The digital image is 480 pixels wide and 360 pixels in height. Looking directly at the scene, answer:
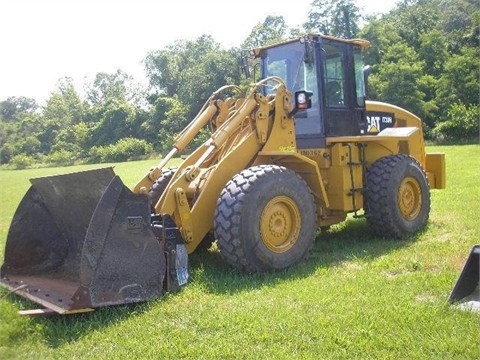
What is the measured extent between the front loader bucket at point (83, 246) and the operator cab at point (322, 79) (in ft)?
10.4

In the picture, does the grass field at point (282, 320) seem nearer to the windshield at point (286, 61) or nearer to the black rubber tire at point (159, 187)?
the black rubber tire at point (159, 187)

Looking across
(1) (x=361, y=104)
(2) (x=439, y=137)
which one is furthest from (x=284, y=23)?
(1) (x=361, y=104)

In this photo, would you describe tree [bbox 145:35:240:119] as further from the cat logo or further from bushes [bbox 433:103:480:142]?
the cat logo

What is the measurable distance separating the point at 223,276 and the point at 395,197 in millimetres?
2860

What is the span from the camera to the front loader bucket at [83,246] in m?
4.30

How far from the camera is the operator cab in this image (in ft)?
22.6

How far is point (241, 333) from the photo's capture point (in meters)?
3.91

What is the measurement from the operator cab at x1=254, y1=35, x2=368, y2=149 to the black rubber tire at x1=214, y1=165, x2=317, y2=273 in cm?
150

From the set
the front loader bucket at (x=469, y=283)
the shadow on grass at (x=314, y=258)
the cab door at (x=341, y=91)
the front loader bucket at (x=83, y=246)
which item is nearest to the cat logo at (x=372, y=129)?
the cab door at (x=341, y=91)

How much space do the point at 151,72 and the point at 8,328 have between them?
7266cm

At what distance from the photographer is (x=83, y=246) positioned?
4250mm

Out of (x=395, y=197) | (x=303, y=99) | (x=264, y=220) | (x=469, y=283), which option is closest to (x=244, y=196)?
(x=264, y=220)

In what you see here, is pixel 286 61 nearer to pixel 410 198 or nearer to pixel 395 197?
pixel 395 197

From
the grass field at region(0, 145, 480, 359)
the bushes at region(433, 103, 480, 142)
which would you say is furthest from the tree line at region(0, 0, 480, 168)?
the grass field at region(0, 145, 480, 359)
